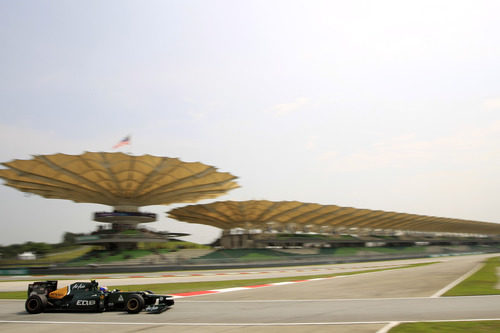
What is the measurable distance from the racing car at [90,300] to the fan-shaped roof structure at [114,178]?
29.7 metres

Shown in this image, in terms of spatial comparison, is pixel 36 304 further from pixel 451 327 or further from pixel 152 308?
pixel 451 327

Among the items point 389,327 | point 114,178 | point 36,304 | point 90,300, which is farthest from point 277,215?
point 389,327

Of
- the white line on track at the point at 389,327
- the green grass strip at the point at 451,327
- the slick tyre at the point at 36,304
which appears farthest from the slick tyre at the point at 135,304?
the green grass strip at the point at 451,327

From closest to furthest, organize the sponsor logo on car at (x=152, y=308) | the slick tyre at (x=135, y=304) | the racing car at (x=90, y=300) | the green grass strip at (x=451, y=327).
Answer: the green grass strip at (x=451, y=327)
the sponsor logo on car at (x=152, y=308)
the slick tyre at (x=135, y=304)
the racing car at (x=90, y=300)

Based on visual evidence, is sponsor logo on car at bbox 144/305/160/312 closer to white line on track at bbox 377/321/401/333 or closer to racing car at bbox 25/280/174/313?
racing car at bbox 25/280/174/313

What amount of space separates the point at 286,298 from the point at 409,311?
5.30 meters

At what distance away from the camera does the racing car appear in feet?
39.2

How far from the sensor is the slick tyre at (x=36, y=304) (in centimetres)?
1242

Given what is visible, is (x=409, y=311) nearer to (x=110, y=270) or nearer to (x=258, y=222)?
(x=110, y=270)

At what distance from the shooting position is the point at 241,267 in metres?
50.6

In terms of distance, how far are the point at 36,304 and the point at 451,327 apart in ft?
40.8

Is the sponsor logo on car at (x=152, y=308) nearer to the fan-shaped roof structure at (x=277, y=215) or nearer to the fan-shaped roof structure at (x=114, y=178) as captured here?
the fan-shaped roof structure at (x=114, y=178)

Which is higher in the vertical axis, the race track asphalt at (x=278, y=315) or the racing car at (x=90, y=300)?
the racing car at (x=90, y=300)

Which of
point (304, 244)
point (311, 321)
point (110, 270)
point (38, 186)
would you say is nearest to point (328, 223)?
point (304, 244)
